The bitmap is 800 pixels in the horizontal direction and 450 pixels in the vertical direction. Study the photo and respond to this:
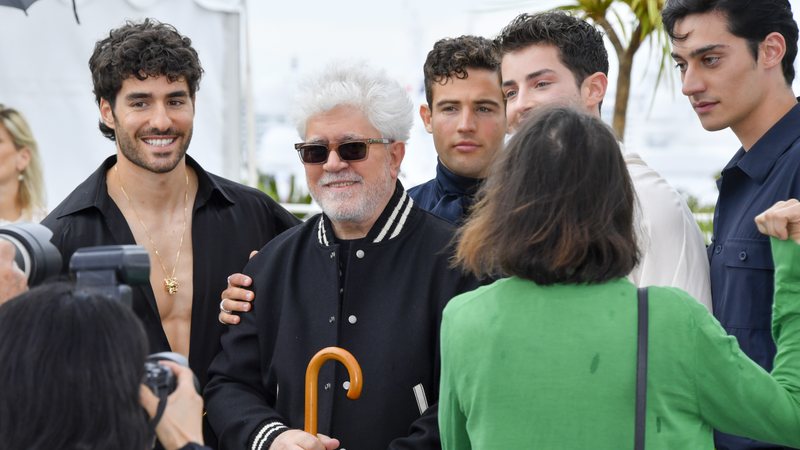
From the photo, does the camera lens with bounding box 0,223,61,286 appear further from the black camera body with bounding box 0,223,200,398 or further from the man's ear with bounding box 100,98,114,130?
the man's ear with bounding box 100,98,114,130

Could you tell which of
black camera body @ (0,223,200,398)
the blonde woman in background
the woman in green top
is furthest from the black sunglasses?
the blonde woman in background

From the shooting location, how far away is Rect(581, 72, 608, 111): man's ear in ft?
11.8

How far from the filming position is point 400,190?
350cm

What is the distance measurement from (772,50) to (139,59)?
2432 mm

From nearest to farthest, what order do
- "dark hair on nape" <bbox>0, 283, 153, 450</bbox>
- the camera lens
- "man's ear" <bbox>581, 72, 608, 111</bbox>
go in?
"dark hair on nape" <bbox>0, 283, 153, 450</bbox>
the camera lens
"man's ear" <bbox>581, 72, 608, 111</bbox>

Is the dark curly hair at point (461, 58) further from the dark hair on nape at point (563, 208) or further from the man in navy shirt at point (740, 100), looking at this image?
the dark hair on nape at point (563, 208)

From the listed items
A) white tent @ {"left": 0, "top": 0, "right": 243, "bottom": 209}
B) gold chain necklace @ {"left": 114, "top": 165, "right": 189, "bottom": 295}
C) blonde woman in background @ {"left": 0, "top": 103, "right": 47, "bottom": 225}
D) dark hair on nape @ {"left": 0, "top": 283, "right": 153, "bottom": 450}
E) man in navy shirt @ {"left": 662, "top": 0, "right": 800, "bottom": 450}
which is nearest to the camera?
dark hair on nape @ {"left": 0, "top": 283, "right": 153, "bottom": 450}

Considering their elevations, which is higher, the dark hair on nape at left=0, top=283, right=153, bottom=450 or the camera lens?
the camera lens

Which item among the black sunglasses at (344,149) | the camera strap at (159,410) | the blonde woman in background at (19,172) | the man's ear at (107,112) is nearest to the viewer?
the camera strap at (159,410)

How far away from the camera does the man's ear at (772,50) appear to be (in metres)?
3.22

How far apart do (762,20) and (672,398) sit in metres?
1.53

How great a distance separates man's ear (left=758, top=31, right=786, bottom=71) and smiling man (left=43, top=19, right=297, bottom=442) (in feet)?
6.62

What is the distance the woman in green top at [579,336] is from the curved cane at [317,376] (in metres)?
0.56

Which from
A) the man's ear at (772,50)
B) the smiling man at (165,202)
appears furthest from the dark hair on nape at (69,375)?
the man's ear at (772,50)
